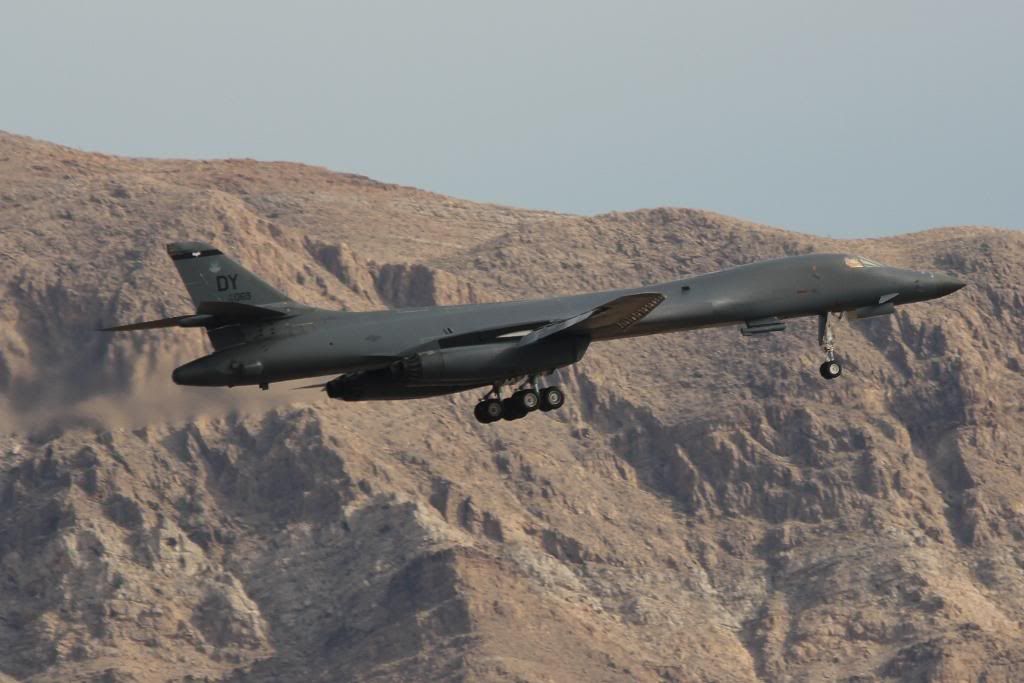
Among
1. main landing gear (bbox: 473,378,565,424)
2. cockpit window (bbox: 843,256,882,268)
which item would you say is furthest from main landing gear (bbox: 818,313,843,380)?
main landing gear (bbox: 473,378,565,424)

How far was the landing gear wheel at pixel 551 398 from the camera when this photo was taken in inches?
2496

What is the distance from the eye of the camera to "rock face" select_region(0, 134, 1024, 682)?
10850 cm

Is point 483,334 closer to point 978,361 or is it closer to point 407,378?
point 407,378

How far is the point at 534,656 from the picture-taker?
105500 millimetres

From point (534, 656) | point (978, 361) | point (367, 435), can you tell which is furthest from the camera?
point (978, 361)

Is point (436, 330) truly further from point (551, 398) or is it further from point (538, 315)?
point (551, 398)

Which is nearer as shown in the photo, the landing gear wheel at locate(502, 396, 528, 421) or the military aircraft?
the military aircraft

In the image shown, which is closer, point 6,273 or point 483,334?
point 483,334

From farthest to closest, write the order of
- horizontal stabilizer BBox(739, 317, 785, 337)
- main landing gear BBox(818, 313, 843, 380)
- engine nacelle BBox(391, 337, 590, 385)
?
1. main landing gear BBox(818, 313, 843, 380)
2. horizontal stabilizer BBox(739, 317, 785, 337)
3. engine nacelle BBox(391, 337, 590, 385)

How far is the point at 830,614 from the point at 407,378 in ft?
177

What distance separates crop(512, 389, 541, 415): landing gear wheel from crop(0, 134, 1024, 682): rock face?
3549cm

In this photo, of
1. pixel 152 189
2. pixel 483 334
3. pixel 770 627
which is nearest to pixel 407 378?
pixel 483 334

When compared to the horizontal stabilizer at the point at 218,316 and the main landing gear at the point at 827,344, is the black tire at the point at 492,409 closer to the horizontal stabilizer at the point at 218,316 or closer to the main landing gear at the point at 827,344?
the horizontal stabilizer at the point at 218,316

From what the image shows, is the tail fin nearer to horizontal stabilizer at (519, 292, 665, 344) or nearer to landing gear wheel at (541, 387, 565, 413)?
horizontal stabilizer at (519, 292, 665, 344)
